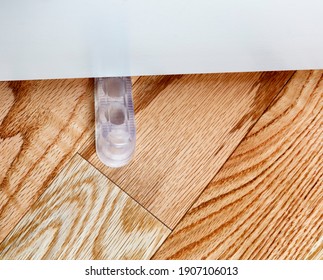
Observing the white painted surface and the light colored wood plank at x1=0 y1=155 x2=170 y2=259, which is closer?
the white painted surface

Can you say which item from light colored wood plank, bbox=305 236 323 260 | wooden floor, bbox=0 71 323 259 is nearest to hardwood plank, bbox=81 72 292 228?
wooden floor, bbox=0 71 323 259

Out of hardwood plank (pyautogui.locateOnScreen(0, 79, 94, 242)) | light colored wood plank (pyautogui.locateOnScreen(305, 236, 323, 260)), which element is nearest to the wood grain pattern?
light colored wood plank (pyautogui.locateOnScreen(305, 236, 323, 260))

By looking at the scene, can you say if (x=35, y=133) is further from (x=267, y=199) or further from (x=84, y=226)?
(x=267, y=199)

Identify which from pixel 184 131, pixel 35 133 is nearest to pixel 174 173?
pixel 184 131

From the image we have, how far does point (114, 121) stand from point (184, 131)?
8 cm

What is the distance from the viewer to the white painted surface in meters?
0.41

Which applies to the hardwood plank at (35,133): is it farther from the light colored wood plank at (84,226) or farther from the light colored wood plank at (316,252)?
the light colored wood plank at (316,252)

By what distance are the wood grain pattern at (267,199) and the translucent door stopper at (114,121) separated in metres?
0.10

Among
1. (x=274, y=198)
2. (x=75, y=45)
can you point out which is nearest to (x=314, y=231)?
(x=274, y=198)

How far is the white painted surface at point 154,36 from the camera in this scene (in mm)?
412

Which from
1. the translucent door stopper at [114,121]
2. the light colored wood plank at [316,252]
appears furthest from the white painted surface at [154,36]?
the light colored wood plank at [316,252]

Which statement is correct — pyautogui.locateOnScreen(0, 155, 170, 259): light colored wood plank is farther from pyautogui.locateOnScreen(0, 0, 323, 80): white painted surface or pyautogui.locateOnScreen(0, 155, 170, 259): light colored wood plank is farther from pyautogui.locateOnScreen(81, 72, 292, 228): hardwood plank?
pyautogui.locateOnScreen(0, 0, 323, 80): white painted surface

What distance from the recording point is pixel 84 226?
22.3 inches

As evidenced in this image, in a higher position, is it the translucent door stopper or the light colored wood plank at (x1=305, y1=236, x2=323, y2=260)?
the translucent door stopper
